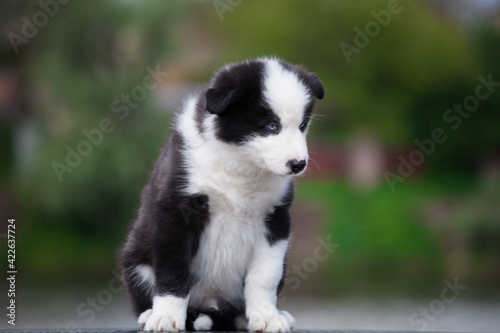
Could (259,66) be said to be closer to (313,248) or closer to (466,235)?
(313,248)

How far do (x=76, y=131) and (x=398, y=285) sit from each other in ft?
26.7

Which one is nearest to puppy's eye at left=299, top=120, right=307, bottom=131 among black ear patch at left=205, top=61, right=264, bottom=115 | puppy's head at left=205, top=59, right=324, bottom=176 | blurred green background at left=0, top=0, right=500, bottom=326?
puppy's head at left=205, top=59, right=324, bottom=176

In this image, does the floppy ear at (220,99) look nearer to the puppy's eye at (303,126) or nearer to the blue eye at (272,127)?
the blue eye at (272,127)

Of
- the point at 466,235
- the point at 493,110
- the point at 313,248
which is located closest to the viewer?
the point at 313,248

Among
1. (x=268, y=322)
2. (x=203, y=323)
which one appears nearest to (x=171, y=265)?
(x=203, y=323)

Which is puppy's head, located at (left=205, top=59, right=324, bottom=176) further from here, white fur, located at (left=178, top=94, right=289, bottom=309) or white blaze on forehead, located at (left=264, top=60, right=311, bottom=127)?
white fur, located at (left=178, top=94, right=289, bottom=309)

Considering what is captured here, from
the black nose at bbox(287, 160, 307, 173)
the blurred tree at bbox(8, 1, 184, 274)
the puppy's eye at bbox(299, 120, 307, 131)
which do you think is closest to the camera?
the black nose at bbox(287, 160, 307, 173)

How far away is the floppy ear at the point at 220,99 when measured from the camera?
4391mm

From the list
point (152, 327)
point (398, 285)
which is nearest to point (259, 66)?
point (152, 327)

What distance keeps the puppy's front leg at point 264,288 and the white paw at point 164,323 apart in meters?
0.42

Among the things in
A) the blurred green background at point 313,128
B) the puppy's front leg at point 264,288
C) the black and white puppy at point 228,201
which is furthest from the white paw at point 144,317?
the blurred green background at point 313,128

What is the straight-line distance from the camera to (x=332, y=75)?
3180 centimetres

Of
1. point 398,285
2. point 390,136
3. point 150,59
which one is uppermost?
point 150,59

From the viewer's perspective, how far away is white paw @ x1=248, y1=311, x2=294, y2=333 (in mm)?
4547
